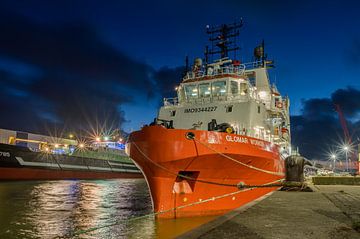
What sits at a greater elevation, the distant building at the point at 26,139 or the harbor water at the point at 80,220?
the distant building at the point at 26,139

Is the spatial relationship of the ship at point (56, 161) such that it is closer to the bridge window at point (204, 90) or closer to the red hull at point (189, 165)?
the bridge window at point (204, 90)

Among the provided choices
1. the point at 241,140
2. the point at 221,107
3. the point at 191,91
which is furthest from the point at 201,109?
the point at 241,140

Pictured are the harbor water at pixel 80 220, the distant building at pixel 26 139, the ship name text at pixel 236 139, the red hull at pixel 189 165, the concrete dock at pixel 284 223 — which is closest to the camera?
the concrete dock at pixel 284 223

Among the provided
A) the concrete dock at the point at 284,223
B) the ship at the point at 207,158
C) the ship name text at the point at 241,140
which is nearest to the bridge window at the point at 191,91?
the ship at the point at 207,158

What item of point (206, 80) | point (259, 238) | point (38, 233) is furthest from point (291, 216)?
point (206, 80)

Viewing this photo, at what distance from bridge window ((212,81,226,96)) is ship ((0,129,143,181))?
2235cm

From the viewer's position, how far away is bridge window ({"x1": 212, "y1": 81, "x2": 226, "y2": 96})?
615 inches

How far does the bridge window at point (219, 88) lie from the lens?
15.6 m

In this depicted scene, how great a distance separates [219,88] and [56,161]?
25.1 meters

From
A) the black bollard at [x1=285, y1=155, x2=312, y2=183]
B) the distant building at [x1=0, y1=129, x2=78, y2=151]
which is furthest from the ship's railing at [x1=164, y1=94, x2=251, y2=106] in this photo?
the distant building at [x1=0, y1=129, x2=78, y2=151]

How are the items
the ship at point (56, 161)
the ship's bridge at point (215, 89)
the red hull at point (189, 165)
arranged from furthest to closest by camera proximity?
the ship at point (56, 161) → the ship's bridge at point (215, 89) → the red hull at point (189, 165)

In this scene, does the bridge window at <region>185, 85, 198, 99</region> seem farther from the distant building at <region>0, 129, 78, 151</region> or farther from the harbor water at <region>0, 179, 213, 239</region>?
the distant building at <region>0, 129, 78, 151</region>

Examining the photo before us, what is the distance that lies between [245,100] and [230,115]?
3.74 ft

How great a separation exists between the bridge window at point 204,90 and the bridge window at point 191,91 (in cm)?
29
